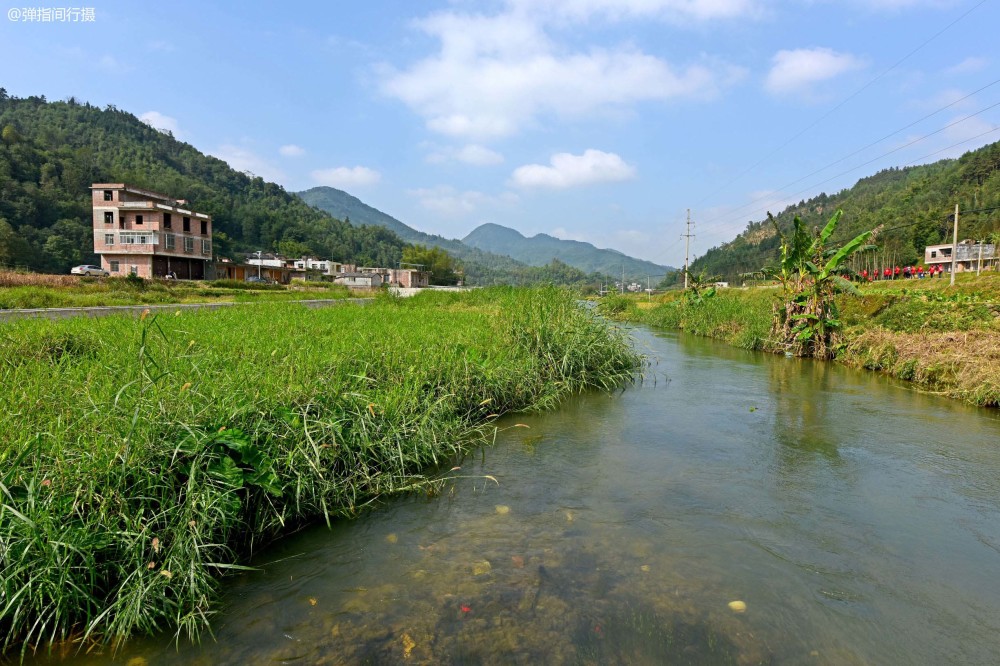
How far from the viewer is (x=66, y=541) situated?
2617mm

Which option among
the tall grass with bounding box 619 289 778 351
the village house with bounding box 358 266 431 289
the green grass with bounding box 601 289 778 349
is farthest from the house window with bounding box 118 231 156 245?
the tall grass with bounding box 619 289 778 351

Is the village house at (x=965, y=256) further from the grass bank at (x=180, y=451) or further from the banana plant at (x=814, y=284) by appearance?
the grass bank at (x=180, y=451)

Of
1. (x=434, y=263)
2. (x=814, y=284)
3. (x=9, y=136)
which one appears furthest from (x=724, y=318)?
(x=434, y=263)

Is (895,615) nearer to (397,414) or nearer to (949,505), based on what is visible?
(949,505)

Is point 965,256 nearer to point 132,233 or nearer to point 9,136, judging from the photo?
point 132,233

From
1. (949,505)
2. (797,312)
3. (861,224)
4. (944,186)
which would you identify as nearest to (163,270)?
(797,312)

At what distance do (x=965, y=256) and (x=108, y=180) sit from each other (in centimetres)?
8953

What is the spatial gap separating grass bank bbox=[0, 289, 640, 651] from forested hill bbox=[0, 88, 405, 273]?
176 ft

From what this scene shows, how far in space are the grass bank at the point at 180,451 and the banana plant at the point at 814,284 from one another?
1009cm

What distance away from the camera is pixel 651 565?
3670 mm

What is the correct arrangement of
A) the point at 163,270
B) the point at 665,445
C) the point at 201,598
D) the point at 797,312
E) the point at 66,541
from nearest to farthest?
the point at 66,541 → the point at 201,598 → the point at 665,445 → the point at 797,312 → the point at 163,270

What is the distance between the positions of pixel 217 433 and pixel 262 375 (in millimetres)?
1402

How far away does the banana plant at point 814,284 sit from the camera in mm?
12812

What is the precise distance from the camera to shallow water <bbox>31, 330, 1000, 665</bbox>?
9.53 feet
